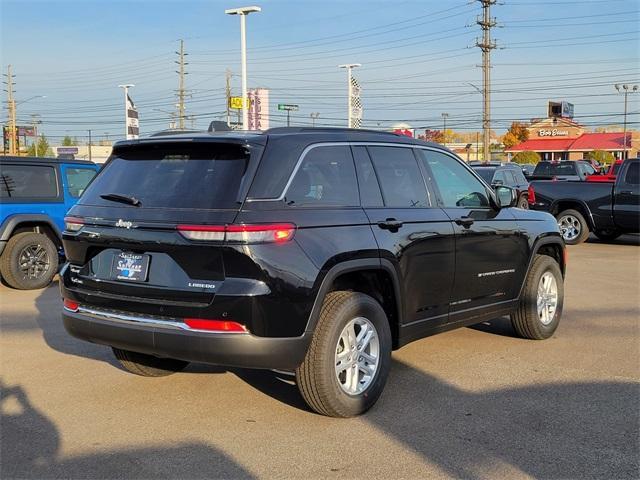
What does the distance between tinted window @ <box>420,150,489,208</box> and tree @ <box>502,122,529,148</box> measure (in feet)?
306

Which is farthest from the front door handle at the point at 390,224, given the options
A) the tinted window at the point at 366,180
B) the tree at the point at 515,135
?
the tree at the point at 515,135

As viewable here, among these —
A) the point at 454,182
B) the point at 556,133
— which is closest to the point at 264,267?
the point at 454,182

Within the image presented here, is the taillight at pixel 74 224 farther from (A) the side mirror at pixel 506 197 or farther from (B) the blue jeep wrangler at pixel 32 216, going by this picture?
(B) the blue jeep wrangler at pixel 32 216

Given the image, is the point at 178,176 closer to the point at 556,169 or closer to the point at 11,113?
the point at 556,169

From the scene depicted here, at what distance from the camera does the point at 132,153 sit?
15.9 ft

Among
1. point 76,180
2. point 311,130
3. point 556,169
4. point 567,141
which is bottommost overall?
point 76,180

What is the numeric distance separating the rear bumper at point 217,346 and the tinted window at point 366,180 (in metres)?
1.17

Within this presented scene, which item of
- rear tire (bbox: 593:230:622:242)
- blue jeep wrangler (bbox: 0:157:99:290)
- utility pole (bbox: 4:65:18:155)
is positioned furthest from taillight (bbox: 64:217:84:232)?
utility pole (bbox: 4:65:18:155)

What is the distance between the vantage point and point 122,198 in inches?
180

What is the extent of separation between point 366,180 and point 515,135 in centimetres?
9757

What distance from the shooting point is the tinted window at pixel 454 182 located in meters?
5.65

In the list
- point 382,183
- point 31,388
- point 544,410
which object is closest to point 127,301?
point 31,388

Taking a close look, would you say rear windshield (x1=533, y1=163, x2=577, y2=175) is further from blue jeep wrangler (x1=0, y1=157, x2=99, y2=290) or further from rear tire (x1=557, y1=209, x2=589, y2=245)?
blue jeep wrangler (x1=0, y1=157, x2=99, y2=290)

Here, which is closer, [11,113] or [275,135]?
[275,135]
